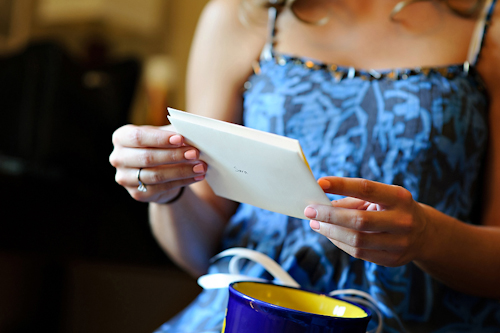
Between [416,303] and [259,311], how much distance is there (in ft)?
0.97

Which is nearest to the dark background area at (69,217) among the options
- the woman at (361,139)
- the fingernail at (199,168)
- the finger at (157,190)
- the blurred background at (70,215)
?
the blurred background at (70,215)

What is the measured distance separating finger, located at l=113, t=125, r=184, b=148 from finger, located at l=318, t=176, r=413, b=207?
15 centimetres

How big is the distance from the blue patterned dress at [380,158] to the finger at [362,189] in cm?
21

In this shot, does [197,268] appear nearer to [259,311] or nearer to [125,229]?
[259,311]

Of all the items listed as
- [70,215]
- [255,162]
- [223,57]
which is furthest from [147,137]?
[70,215]

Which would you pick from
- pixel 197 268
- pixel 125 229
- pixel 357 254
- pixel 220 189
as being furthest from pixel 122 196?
pixel 357 254

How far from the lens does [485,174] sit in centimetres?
65

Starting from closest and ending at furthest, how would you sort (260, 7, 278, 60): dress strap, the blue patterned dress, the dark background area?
the blue patterned dress
(260, 7, 278, 60): dress strap
the dark background area

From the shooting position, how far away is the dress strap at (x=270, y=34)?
717 mm

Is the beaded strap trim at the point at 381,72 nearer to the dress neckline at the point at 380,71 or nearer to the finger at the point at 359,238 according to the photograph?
the dress neckline at the point at 380,71

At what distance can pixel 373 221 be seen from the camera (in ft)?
1.28

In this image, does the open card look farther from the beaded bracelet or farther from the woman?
the beaded bracelet

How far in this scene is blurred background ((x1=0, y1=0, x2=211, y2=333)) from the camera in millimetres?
1074

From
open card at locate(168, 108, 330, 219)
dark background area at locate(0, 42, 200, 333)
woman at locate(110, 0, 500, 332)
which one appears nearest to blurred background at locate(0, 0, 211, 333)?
dark background area at locate(0, 42, 200, 333)
